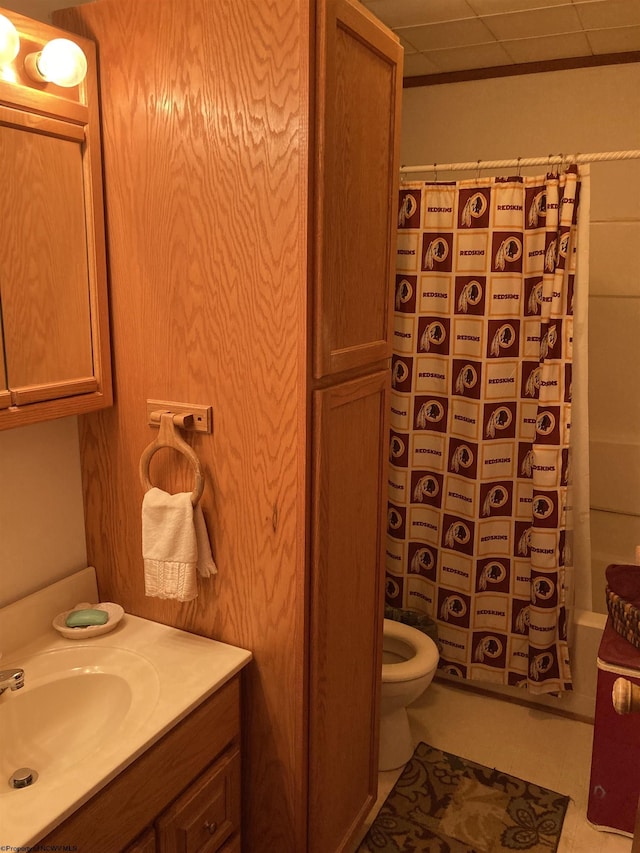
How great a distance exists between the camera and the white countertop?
3.47ft

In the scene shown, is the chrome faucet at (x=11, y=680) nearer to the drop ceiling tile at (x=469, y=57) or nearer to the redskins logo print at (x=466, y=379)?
the redskins logo print at (x=466, y=379)

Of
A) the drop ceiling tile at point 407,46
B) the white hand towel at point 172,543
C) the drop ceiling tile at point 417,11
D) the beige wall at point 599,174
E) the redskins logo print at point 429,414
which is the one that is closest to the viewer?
the white hand towel at point 172,543

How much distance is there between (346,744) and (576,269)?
1.60 meters

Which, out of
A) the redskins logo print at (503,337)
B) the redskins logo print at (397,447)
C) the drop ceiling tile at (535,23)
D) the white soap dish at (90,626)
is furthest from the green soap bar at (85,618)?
the drop ceiling tile at (535,23)

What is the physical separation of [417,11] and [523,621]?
2.17m

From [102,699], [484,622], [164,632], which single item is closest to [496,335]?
[484,622]

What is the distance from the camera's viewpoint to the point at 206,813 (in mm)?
1448

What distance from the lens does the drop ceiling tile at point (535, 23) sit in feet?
7.75

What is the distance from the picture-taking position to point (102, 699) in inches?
56.8

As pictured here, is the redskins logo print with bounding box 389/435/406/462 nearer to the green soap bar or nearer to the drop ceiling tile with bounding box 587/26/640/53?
the green soap bar

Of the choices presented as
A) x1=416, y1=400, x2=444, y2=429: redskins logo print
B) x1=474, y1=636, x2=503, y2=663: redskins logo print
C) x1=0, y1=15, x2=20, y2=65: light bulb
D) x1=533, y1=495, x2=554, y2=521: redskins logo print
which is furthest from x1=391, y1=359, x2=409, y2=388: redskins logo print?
x1=0, y1=15, x2=20, y2=65: light bulb

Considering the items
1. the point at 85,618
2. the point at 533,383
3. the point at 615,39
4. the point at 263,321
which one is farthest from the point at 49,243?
the point at 615,39

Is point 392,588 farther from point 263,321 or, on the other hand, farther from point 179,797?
point 263,321

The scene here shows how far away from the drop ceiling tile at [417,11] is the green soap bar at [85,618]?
2084 millimetres
